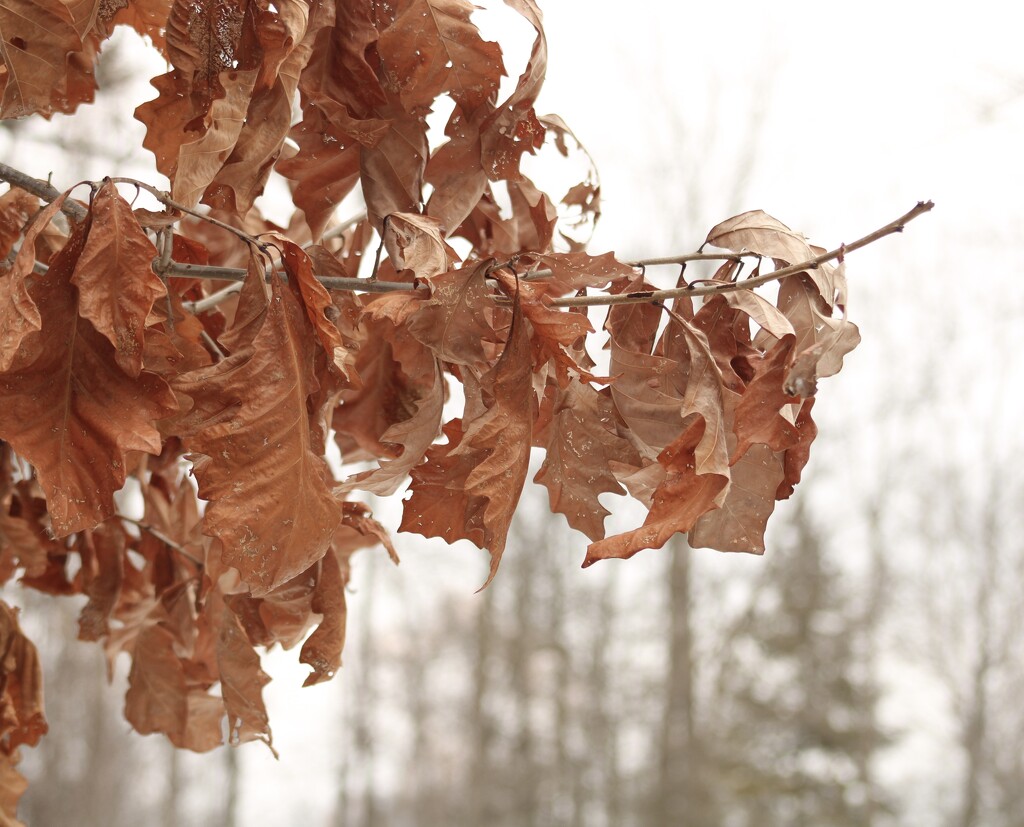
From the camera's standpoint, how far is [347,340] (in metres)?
1.10

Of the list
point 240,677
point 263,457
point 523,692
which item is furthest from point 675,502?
point 523,692

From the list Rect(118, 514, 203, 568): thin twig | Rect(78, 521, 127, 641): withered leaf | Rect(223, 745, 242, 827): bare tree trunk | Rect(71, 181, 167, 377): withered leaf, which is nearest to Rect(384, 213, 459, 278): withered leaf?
Rect(71, 181, 167, 377): withered leaf

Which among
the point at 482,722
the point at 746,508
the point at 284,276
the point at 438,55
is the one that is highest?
the point at 482,722

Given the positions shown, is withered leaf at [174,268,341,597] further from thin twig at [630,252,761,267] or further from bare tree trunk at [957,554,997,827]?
bare tree trunk at [957,554,997,827]

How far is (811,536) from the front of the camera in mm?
17250

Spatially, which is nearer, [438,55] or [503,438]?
[503,438]

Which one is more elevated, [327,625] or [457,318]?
[457,318]

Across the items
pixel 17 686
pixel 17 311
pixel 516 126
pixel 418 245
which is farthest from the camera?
pixel 17 686

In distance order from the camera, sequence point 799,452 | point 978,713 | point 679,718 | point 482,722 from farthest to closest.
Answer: point 978,713, point 482,722, point 679,718, point 799,452

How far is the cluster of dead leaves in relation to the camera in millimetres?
908

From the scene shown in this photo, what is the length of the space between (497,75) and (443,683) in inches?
925

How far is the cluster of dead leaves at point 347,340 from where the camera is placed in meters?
0.91

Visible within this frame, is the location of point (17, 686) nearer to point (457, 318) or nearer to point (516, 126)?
point (457, 318)

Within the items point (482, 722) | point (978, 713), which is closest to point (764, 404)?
point (482, 722)
